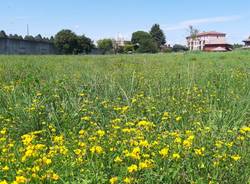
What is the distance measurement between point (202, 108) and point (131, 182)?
99.6 inches

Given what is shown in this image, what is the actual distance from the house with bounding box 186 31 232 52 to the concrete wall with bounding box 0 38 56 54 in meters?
30.8

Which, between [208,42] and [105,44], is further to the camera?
[208,42]

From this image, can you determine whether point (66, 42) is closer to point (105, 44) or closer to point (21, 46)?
point (105, 44)

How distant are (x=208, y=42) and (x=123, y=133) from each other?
11214cm

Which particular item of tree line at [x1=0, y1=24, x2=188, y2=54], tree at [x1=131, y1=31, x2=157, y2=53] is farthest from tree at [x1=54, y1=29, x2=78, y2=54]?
tree at [x1=131, y1=31, x2=157, y2=53]

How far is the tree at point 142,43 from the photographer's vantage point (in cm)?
7981

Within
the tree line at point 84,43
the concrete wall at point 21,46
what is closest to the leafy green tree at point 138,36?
the tree line at point 84,43

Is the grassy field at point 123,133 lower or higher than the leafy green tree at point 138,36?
lower

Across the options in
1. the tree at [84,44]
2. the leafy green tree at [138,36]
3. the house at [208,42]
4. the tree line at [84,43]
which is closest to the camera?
the tree line at [84,43]

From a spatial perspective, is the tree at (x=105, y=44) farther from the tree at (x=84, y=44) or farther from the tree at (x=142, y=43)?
the tree at (x=84, y=44)

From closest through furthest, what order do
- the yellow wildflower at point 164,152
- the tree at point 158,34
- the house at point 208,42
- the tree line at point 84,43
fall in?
the yellow wildflower at point 164,152 → the tree line at point 84,43 → the house at point 208,42 → the tree at point 158,34

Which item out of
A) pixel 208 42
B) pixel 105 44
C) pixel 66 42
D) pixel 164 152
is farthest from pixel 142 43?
pixel 164 152

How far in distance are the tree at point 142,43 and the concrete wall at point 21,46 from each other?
79.2ft

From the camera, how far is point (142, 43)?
82625 millimetres
